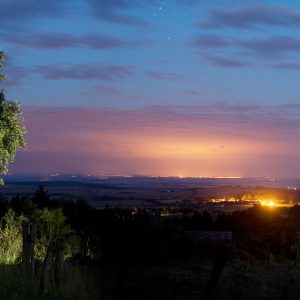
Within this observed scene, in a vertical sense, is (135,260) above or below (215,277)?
below

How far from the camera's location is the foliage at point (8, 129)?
82.7 ft

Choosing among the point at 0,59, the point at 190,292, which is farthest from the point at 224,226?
the point at 190,292

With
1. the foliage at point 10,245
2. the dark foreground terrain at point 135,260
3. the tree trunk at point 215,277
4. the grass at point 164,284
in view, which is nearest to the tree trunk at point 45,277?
the dark foreground terrain at point 135,260

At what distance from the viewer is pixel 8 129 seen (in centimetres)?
2516

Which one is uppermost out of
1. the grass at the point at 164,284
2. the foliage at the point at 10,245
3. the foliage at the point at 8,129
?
the foliage at the point at 8,129

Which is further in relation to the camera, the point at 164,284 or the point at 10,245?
the point at 10,245

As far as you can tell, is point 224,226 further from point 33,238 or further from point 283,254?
point 33,238

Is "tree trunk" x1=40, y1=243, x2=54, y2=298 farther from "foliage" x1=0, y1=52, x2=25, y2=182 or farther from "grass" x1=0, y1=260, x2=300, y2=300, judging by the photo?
"foliage" x1=0, y1=52, x2=25, y2=182

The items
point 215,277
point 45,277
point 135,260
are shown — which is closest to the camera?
point 215,277

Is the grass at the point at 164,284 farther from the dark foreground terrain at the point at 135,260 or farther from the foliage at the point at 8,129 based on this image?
the foliage at the point at 8,129

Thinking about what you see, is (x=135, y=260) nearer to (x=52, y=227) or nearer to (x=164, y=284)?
(x=52, y=227)

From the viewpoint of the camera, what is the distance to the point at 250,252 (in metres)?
23.5

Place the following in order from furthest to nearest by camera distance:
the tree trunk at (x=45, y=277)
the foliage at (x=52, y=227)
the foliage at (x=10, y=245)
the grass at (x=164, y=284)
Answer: the foliage at (x=52, y=227) < the foliage at (x=10, y=245) < the grass at (x=164, y=284) < the tree trunk at (x=45, y=277)

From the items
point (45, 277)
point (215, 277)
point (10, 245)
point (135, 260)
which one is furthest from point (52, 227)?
point (215, 277)
